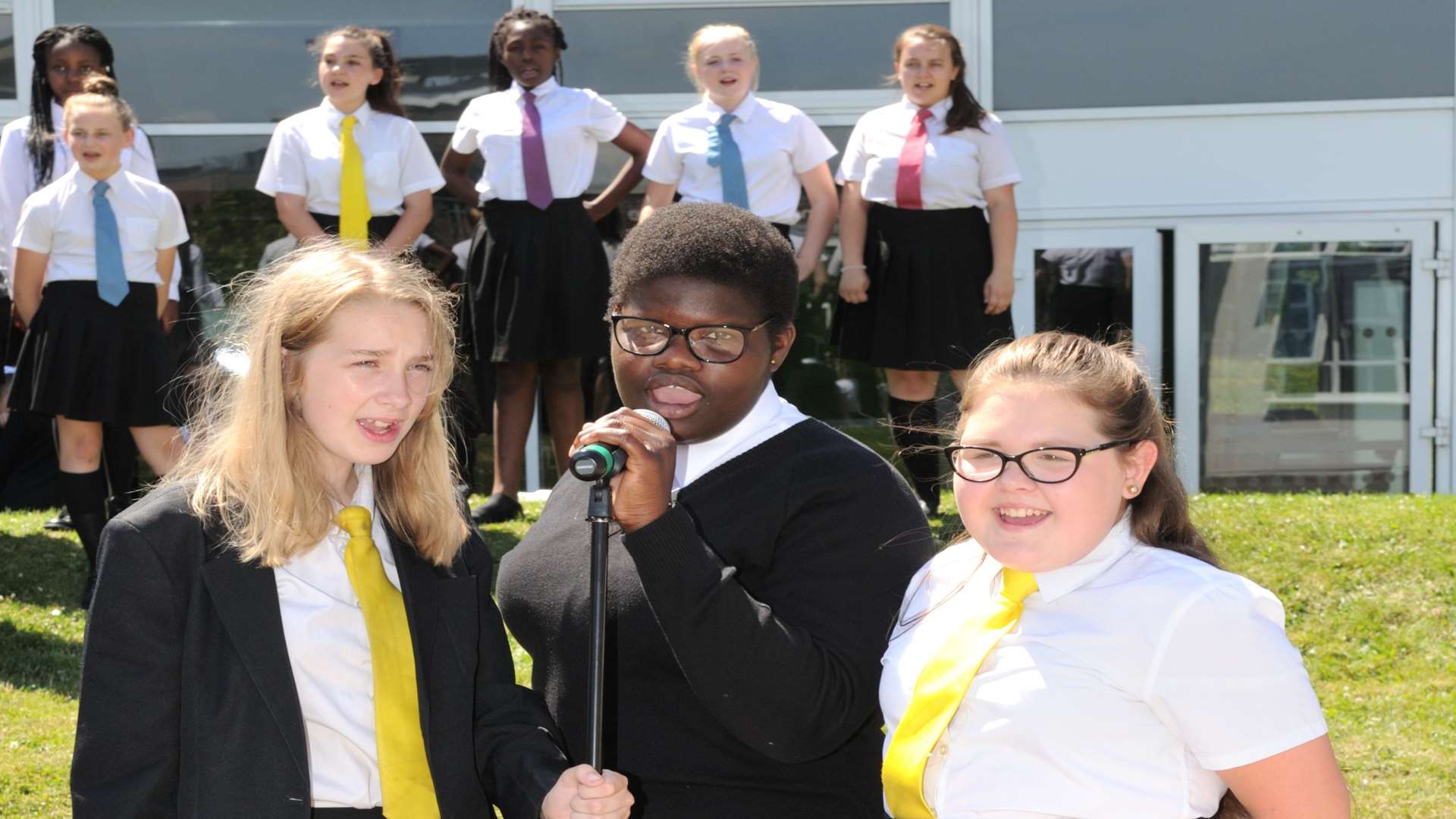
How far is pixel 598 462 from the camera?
2.05 meters

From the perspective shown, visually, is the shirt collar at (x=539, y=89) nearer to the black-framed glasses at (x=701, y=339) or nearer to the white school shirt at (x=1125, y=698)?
the black-framed glasses at (x=701, y=339)

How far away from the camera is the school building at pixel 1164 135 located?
341 inches

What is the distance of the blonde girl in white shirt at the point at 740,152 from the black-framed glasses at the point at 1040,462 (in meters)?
4.10

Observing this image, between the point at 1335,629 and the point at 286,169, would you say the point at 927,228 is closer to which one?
the point at 1335,629

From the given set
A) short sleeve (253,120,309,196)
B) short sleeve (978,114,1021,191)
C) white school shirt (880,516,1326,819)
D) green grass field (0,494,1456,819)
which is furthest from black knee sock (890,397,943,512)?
white school shirt (880,516,1326,819)

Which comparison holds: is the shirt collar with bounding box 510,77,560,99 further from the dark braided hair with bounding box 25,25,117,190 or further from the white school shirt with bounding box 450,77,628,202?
the dark braided hair with bounding box 25,25,117,190

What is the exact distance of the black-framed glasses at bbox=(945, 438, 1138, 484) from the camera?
215 centimetres

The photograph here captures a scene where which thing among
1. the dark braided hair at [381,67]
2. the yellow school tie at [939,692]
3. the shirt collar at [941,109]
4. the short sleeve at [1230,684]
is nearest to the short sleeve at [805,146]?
the shirt collar at [941,109]

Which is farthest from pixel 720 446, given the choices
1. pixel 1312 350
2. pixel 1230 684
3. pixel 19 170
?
pixel 1312 350

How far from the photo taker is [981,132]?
631 cm

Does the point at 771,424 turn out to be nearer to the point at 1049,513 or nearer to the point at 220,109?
the point at 1049,513

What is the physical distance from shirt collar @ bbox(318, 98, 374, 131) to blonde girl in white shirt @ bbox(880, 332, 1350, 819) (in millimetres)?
4651

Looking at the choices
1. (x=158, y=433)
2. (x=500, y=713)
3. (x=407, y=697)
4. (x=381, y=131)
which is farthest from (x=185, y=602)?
(x=381, y=131)

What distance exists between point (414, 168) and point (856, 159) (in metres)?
1.83
